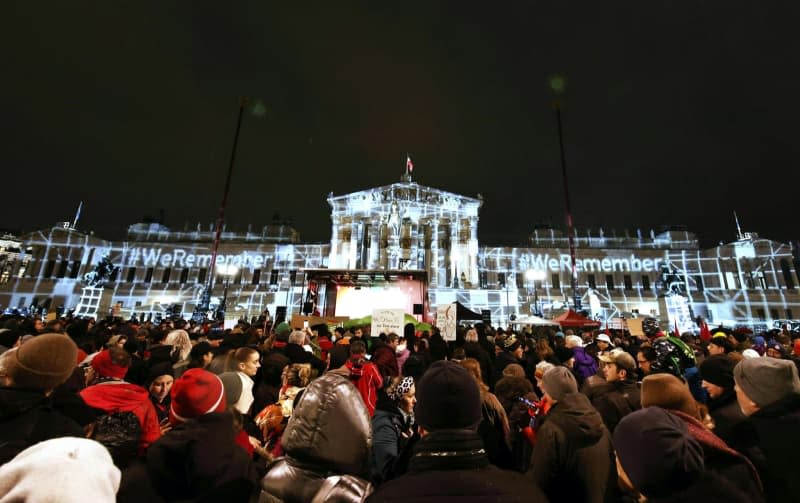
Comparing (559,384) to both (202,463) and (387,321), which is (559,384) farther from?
(387,321)

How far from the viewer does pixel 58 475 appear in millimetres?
1393

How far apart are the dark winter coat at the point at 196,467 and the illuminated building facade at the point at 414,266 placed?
41.5 m

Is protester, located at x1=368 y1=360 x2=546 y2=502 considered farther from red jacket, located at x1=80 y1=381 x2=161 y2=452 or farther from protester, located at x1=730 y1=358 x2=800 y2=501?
red jacket, located at x1=80 y1=381 x2=161 y2=452

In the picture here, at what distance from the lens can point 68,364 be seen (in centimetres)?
277

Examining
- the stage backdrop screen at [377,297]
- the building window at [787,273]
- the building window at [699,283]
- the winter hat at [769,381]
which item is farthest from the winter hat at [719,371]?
the building window at [787,273]

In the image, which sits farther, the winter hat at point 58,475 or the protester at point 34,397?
the protester at point 34,397

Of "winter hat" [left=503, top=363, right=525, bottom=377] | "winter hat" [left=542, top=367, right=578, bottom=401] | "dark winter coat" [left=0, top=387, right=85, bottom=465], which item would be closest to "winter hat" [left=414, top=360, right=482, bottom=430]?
"winter hat" [left=542, top=367, right=578, bottom=401]

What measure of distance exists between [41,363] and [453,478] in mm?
2919

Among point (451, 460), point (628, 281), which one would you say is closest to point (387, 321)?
point (451, 460)

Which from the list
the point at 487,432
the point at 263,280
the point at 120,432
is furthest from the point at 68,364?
the point at 263,280

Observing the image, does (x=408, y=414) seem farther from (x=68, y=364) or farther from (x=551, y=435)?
(x=68, y=364)

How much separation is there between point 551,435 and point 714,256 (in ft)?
199

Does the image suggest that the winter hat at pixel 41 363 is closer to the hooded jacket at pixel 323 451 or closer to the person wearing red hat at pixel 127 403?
the person wearing red hat at pixel 127 403

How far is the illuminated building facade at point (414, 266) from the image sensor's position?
1811 inches
